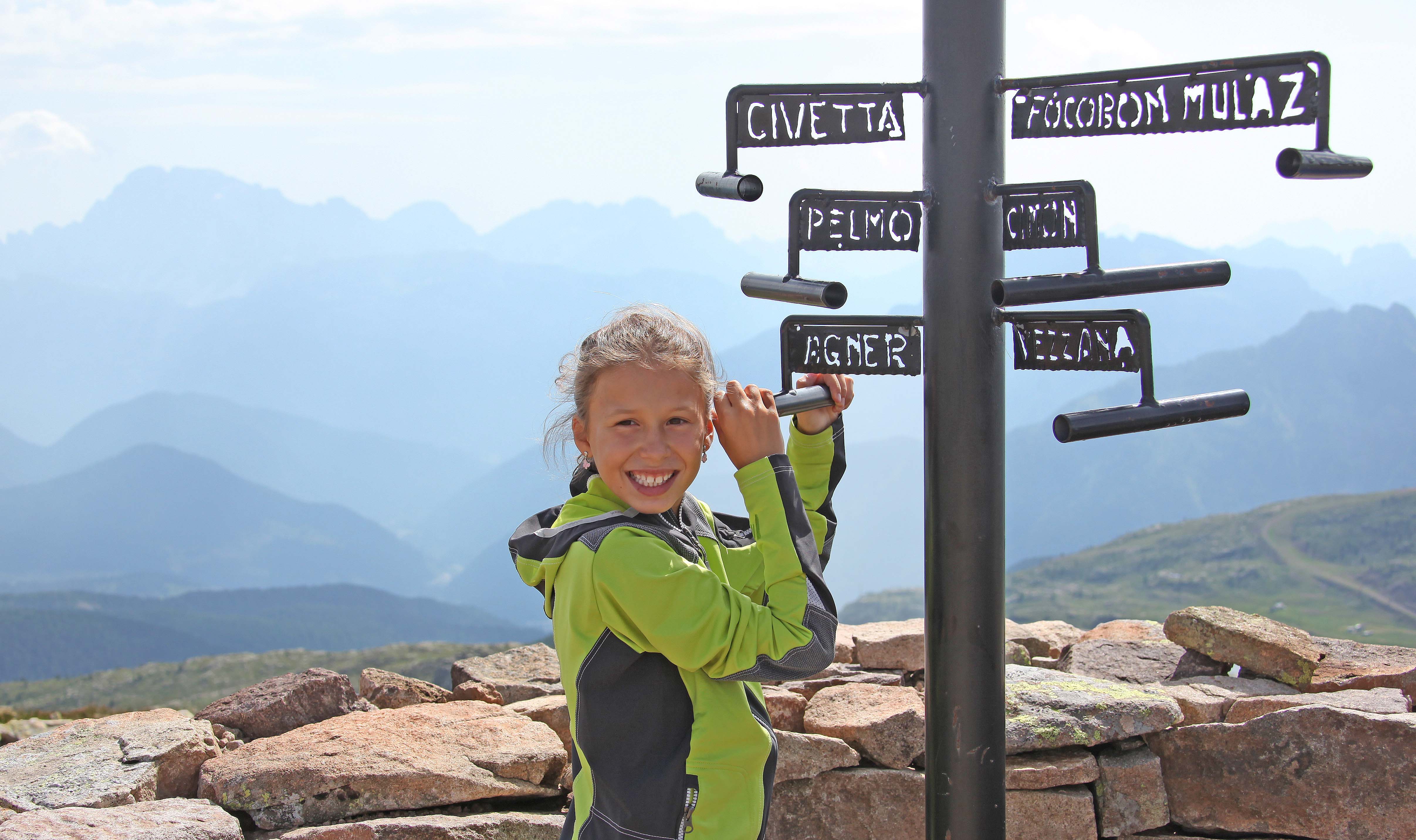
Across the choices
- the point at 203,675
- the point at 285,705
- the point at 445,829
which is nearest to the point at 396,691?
the point at 285,705

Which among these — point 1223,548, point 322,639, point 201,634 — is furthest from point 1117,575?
point 201,634

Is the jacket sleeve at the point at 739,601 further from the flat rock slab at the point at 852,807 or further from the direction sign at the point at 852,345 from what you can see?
the flat rock slab at the point at 852,807

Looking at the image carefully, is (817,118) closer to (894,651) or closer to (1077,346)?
(1077,346)

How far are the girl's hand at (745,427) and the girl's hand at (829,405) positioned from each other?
0.43 metres

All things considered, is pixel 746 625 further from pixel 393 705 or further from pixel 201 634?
pixel 201 634

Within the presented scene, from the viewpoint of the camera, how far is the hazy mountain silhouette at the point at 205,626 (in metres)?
125

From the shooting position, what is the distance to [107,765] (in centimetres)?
455

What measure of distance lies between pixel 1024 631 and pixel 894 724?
2.38 m

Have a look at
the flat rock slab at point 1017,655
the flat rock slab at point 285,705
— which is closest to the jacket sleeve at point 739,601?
the flat rock slab at point 285,705

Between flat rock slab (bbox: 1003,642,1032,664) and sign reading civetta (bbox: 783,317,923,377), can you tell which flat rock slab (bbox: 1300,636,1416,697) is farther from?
sign reading civetta (bbox: 783,317,923,377)

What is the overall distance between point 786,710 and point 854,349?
6.79 ft

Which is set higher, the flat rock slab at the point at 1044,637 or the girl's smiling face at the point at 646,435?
the girl's smiling face at the point at 646,435

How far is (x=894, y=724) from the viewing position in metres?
4.55

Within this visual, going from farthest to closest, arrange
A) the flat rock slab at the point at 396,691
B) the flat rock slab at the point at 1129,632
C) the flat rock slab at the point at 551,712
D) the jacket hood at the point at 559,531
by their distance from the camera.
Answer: the flat rock slab at the point at 1129,632 → the flat rock slab at the point at 396,691 → the flat rock slab at the point at 551,712 → the jacket hood at the point at 559,531
